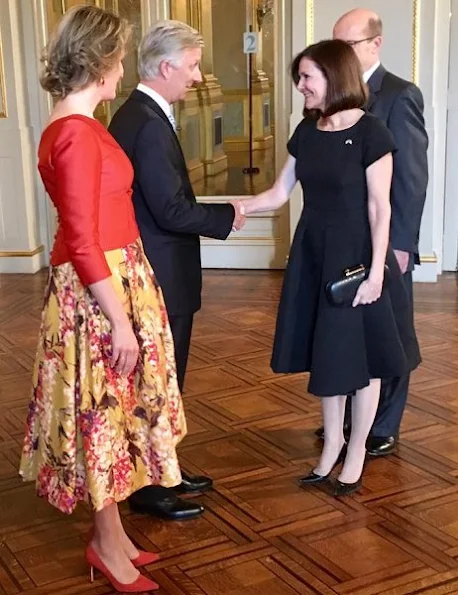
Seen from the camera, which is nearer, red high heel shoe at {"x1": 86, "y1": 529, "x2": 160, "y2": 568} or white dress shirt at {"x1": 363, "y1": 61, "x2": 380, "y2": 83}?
red high heel shoe at {"x1": 86, "y1": 529, "x2": 160, "y2": 568}

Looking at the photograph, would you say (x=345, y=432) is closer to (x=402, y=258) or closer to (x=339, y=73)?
(x=402, y=258)

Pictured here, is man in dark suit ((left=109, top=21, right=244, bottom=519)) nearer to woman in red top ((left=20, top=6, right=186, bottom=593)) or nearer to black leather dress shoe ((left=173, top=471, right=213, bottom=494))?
black leather dress shoe ((left=173, top=471, right=213, bottom=494))

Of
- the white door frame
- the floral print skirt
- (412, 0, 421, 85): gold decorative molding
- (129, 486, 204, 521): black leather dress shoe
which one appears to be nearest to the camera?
the floral print skirt

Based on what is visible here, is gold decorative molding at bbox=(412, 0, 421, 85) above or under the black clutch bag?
above

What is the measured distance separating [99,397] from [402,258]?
131cm

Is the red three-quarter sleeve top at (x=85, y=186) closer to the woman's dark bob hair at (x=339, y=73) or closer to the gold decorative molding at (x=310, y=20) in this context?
the woman's dark bob hair at (x=339, y=73)

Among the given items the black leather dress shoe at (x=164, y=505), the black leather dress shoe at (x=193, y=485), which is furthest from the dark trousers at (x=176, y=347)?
the black leather dress shoe at (x=193, y=485)

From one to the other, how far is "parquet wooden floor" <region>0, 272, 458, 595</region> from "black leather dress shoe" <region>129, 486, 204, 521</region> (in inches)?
1.2

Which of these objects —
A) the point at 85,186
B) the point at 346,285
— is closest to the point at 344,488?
the point at 346,285

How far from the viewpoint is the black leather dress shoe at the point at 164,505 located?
9.16ft

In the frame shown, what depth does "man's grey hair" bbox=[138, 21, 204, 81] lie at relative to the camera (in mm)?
2619

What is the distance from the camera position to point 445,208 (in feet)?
19.4

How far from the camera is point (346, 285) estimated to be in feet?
8.90

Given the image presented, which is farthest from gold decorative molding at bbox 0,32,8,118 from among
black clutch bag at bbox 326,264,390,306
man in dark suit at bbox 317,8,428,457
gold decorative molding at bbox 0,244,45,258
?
black clutch bag at bbox 326,264,390,306
